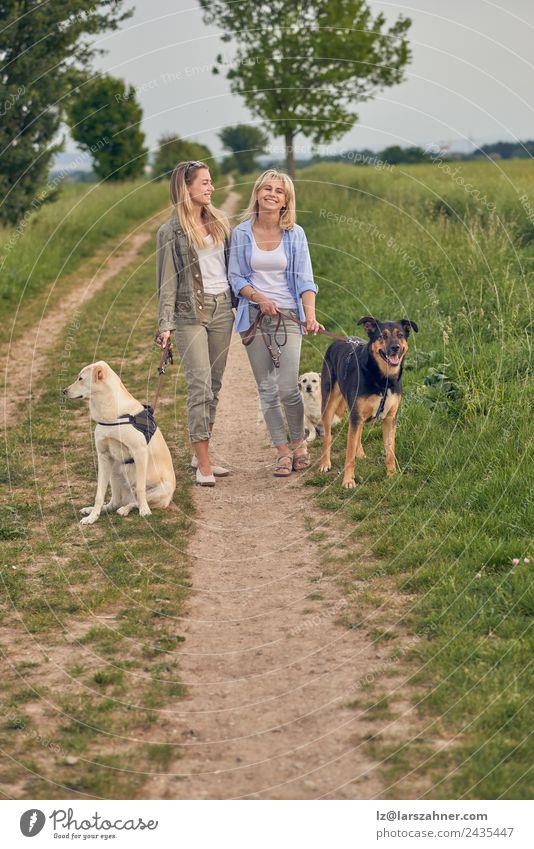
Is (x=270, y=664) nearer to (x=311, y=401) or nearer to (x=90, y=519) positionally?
(x=90, y=519)

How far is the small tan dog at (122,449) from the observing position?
793cm

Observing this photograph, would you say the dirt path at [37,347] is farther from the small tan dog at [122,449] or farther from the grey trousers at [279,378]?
the grey trousers at [279,378]

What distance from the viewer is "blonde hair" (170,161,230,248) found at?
8484 mm

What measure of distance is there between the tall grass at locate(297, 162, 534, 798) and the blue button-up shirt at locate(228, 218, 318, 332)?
5.41ft

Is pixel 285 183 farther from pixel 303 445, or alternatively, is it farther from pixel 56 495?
pixel 56 495

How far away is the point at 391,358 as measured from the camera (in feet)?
26.6

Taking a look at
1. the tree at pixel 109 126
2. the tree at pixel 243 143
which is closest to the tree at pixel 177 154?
the tree at pixel 109 126

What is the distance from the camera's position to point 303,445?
944cm

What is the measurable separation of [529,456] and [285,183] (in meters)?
3.15

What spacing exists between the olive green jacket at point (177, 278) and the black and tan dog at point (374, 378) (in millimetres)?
1445

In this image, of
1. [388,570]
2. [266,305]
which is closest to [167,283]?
[266,305]

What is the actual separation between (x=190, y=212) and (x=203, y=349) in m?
1.24

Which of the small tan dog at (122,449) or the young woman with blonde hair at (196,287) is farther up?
the young woman with blonde hair at (196,287)
